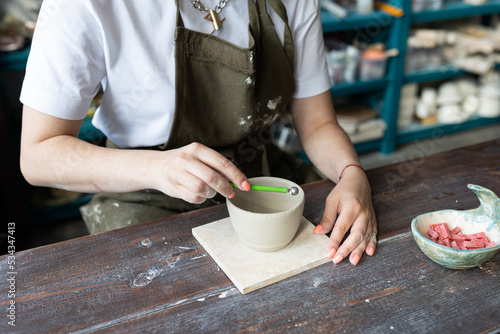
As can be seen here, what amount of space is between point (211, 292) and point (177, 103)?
21.0 inches

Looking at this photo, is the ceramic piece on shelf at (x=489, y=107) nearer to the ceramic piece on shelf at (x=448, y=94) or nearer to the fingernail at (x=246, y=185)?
the ceramic piece on shelf at (x=448, y=94)

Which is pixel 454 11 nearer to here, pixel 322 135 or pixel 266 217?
pixel 322 135

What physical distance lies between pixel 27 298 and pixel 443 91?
317 centimetres

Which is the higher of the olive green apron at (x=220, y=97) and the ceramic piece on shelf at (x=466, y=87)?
the olive green apron at (x=220, y=97)

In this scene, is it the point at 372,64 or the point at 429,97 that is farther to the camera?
the point at 429,97

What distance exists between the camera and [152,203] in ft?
4.23

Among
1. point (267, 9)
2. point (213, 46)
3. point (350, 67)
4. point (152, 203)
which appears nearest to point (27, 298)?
point (152, 203)

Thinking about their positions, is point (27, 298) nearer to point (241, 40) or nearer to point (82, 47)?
point (82, 47)

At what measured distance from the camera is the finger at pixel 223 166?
0.89 metres

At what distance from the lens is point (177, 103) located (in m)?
1.17

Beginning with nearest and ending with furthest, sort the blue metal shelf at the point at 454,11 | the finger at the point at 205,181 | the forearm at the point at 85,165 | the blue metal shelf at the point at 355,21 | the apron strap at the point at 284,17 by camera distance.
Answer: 1. the finger at the point at 205,181
2. the forearm at the point at 85,165
3. the apron strap at the point at 284,17
4. the blue metal shelf at the point at 355,21
5. the blue metal shelf at the point at 454,11

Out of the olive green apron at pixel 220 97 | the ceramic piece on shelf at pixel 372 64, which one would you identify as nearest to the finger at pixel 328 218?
the olive green apron at pixel 220 97

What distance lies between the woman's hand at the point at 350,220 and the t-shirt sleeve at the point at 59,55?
667 mm

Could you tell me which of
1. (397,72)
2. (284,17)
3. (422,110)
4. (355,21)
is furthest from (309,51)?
(422,110)
